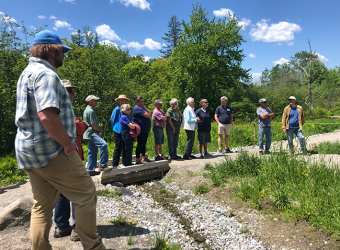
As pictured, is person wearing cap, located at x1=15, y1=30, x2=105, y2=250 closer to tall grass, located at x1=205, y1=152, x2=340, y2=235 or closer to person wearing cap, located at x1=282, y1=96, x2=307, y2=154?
tall grass, located at x1=205, y1=152, x2=340, y2=235

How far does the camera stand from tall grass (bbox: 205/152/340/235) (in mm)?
3631

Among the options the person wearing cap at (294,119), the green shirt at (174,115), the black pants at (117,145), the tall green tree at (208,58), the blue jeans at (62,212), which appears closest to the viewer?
the blue jeans at (62,212)

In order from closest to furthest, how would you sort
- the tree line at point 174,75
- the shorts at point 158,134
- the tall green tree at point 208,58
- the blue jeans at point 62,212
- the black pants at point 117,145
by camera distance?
→ the blue jeans at point 62,212 < the black pants at point 117,145 < the shorts at point 158,134 < the tree line at point 174,75 < the tall green tree at point 208,58

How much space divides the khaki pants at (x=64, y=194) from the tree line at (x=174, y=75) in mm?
13456

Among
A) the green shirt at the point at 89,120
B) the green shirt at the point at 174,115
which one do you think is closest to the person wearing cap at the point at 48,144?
the green shirt at the point at 89,120

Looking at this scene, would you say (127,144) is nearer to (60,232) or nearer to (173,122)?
(173,122)

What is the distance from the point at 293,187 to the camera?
4.43m

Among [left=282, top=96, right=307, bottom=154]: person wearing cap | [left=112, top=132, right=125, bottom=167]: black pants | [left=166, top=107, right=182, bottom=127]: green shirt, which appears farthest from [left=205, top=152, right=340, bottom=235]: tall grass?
[left=282, top=96, right=307, bottom=154]: person wearing cap

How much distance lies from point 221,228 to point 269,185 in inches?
58.5

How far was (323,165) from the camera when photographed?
15.8 feet

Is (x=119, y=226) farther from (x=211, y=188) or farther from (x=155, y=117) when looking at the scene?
(x=155, y=117)

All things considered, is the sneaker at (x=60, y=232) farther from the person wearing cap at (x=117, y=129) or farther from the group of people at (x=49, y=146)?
the person wearing cap at (x=117, y=129)

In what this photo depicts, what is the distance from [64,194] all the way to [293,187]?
13.3ft

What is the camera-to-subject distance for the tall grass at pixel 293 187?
11.9 feet
